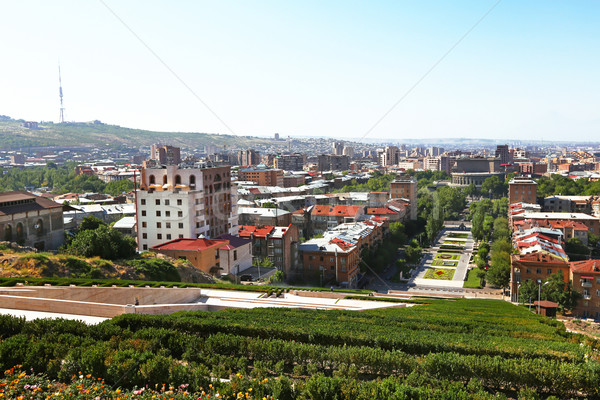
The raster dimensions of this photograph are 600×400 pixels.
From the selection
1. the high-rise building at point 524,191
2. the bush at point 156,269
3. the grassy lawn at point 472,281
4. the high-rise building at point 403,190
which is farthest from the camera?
the high-rise building at point 403,190

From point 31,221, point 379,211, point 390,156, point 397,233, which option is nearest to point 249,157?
point 390,156

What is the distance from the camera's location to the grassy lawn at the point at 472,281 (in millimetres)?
36375

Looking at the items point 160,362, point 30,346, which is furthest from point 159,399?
point 30,346

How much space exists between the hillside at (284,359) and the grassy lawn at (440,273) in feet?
86.8

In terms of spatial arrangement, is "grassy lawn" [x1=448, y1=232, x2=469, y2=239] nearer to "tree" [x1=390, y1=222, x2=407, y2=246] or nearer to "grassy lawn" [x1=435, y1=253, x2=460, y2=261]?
"grassy lawn" [x1=435, y1=253, x2=460, y2=261]

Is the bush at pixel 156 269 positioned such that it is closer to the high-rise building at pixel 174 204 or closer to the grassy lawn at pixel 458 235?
the high-rise building at pixel 174 204

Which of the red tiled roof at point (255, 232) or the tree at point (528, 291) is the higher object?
the red tiled roof at point (255, 232)

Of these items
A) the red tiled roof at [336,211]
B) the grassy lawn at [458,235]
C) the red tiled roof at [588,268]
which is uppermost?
the red tiled roof at [336,211]

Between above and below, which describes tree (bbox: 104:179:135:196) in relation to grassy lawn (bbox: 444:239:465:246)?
above

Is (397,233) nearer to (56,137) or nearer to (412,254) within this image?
(412,254)

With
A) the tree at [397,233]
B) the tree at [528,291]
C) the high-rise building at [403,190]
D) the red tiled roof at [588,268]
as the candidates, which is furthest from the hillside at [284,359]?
the high-rise building at [403,190]

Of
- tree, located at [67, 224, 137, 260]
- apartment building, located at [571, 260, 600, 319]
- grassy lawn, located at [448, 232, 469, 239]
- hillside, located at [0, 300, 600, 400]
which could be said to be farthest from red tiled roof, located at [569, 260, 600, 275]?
grassy lawn, located at [448, 232, 469, 239]

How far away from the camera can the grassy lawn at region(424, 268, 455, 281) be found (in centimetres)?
3937

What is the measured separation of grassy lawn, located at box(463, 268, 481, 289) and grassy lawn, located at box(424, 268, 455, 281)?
4.44 ft
